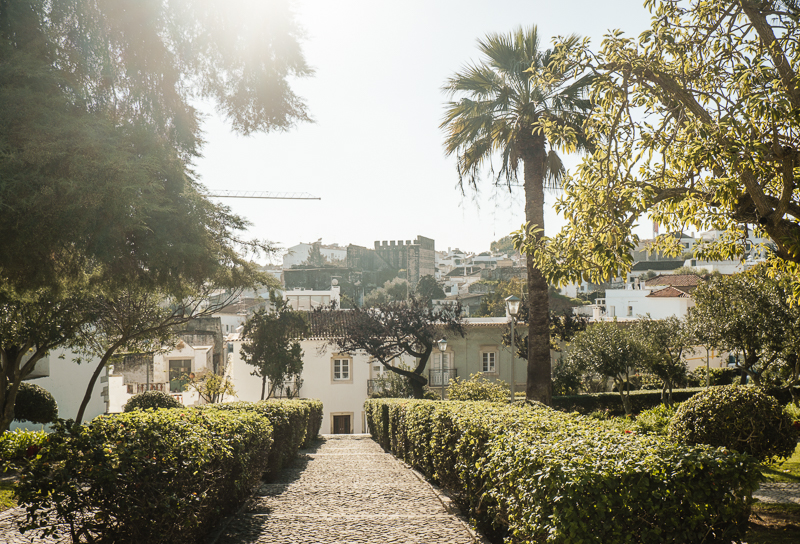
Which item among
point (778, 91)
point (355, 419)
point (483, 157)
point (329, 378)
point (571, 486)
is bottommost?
point (355, 419)

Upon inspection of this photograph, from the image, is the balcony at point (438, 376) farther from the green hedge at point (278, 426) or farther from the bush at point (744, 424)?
the bush at point (744, 424)

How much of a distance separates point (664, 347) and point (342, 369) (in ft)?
51.8

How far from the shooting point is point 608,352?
66.2ft

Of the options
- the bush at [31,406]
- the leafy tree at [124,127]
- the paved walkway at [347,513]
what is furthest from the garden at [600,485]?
the bush at [31,406]

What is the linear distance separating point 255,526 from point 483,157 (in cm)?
968

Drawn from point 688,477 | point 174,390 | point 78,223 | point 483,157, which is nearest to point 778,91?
point 688,477

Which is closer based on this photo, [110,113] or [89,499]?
[89,499]

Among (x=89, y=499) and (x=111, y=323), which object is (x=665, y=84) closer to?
(x=89, y=499)

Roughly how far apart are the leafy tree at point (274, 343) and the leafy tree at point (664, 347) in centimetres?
1333

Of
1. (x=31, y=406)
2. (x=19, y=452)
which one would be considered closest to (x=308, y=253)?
(x=31, y=406)

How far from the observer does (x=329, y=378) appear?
30.1 metres

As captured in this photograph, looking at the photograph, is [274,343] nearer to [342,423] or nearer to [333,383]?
[333,383]

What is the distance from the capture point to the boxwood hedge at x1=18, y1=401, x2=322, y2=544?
373 cm

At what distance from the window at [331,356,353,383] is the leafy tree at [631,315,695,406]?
14.5 metres
